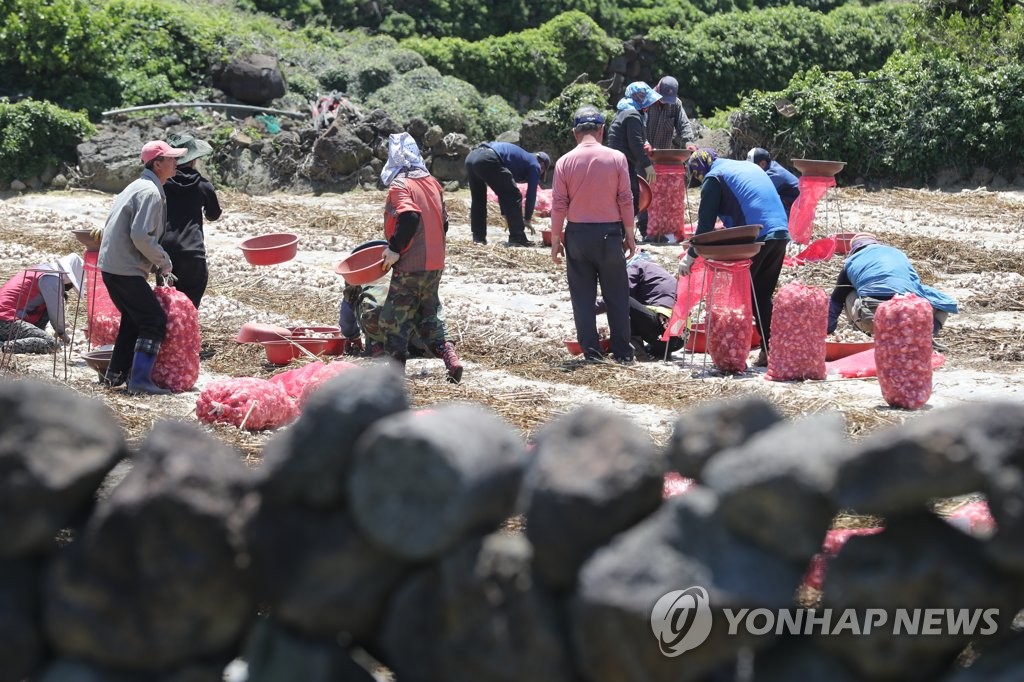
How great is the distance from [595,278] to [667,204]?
5726mm

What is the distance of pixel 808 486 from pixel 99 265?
246 inches

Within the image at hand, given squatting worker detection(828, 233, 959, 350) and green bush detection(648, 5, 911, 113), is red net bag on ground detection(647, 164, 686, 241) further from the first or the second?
green bush detection(648, 5, 911, 113)

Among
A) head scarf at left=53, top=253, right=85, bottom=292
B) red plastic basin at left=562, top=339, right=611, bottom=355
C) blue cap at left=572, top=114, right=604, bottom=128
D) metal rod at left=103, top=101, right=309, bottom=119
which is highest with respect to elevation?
metal rod at left=103, top=101, right=309, bottom=119

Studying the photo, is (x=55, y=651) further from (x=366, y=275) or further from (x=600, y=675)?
(x=366, y=275)

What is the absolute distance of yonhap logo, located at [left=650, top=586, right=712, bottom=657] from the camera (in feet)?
7.89

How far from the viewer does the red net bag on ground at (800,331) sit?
8.08 metres

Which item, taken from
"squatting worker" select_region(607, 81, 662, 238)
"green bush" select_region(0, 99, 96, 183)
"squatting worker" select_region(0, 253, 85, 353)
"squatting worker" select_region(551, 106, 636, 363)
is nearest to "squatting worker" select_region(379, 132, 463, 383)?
"squatting worker" select_region(551, 106, 636, 363)

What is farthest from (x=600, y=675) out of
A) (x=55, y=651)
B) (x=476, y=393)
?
(x=476, y=393)

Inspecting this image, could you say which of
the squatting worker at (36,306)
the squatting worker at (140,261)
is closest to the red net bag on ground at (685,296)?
the squatting worker at (140,261)

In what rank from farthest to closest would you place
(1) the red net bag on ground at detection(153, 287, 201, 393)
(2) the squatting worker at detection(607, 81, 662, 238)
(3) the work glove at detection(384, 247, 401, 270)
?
1. (2) the squatting worker at detection(607, 81, 662, 238)
2. (3) the work glove at detection(384, 247, 401, 270)
3. (1) the red net bag on ground at detection(153, 287, 201, 393)

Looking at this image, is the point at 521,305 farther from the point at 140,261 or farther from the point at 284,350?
the point at 140,261

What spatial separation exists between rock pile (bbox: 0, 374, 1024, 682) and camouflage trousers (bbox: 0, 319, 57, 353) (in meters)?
6.50

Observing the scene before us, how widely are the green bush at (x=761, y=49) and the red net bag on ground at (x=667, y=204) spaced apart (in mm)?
17124

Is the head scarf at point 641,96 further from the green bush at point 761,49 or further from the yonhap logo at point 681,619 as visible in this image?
the green bush at point 761,49
